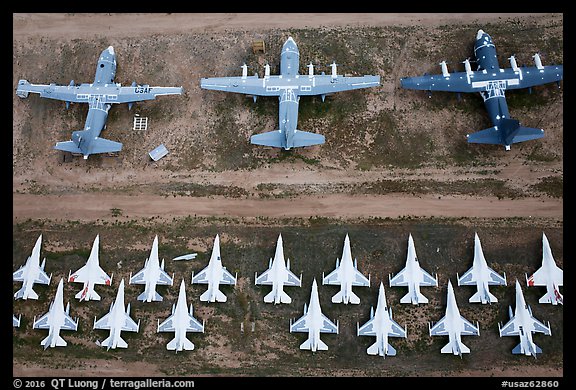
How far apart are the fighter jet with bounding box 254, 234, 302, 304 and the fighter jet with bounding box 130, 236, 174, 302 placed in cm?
717

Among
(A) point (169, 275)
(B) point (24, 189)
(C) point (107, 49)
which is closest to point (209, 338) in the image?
(A) point (169, 275)

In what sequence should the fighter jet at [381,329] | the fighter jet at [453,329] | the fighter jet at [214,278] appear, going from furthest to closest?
the fighter jet at [214,278], the fighter jet at [381,329], the fighter jet at [453,329]

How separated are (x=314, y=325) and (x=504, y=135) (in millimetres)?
20334

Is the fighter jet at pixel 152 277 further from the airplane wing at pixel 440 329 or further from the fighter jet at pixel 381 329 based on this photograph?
the airplane wing at pixel 440 329

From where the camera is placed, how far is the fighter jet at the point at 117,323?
33.1 m

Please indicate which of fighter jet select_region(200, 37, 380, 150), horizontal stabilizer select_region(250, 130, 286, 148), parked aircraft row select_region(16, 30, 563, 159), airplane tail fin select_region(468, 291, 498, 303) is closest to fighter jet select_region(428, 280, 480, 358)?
airplane tail fin select_region(468, 291, 498, 303)

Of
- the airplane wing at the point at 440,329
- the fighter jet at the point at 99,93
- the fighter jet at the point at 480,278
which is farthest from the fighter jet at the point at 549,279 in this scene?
the fighter jet at the point at 99,93

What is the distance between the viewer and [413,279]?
110 ft

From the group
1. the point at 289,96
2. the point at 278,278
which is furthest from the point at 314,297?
the point at 289,96

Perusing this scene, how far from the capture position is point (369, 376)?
32.8m

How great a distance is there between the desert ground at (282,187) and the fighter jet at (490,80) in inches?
56.3

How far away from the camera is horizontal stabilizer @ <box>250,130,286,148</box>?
35312 mm

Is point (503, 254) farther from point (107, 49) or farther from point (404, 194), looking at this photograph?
point (107, 49)

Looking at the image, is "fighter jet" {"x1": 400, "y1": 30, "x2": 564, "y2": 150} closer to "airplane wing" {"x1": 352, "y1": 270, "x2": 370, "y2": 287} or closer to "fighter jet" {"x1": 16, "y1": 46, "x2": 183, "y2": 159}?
"airplane wing" {"x1": 352, "y1": 270, "x2": 370, "y2": 287}
